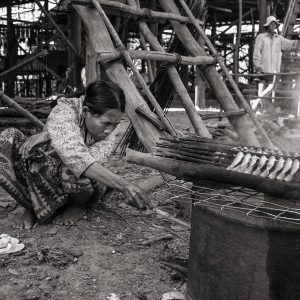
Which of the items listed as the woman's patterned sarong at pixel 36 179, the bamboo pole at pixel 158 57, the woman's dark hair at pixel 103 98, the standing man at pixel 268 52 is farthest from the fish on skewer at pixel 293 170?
the standing man at pixel 268 52

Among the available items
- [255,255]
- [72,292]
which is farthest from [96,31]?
[255,255]

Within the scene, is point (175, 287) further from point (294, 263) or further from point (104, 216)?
point (104, 216)

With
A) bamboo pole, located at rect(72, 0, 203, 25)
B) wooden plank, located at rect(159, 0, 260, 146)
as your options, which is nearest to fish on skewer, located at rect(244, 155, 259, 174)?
wooden plank, located at rect(159, 0, 260, 146)

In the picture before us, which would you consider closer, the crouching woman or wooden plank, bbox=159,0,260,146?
the crouching woman

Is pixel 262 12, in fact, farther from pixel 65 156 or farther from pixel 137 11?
pixel 65 156

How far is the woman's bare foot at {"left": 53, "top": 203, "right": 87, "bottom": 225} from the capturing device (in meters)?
3.59

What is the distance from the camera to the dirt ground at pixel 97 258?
2.60m

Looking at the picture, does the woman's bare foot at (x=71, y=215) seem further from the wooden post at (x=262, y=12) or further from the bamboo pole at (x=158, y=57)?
the wooden post at (x=262, y=12)

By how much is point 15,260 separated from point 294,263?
190 cm

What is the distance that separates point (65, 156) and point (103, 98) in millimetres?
452

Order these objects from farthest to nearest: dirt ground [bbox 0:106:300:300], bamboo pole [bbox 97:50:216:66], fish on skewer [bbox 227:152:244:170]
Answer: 1. bamboo pole [bbox 97:50:216:66]
2. dirt ground [bbox 0:106:300:300]
3. fish on skewer [bbox 227:152:244:170]

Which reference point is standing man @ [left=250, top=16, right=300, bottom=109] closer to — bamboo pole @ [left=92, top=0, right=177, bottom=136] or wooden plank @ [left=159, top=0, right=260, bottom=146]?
wooden plank @ [left=159, top=0, right=260, bottom=146]

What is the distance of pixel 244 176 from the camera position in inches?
74.5

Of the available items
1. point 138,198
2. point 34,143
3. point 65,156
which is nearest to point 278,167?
point 138,198
